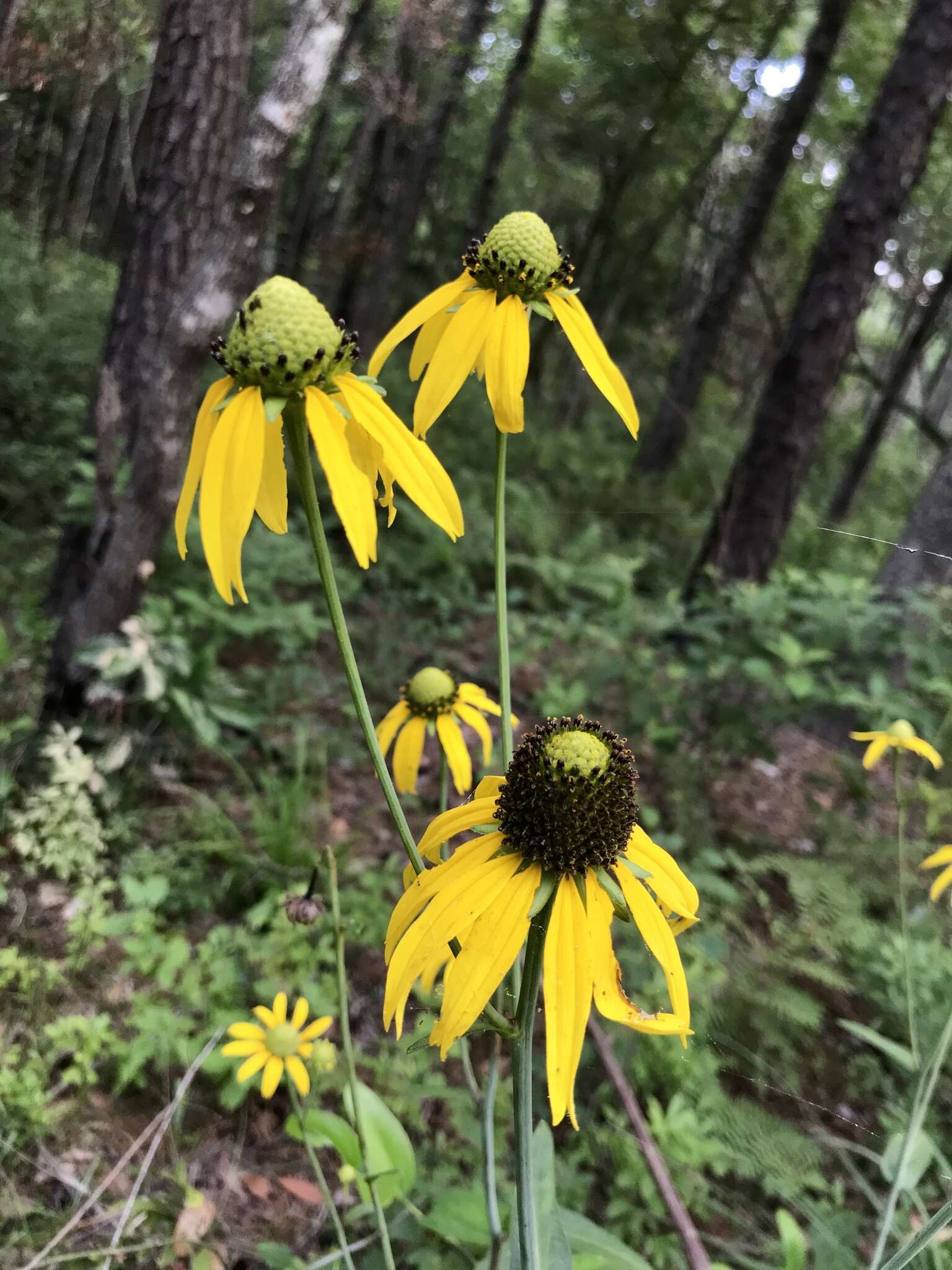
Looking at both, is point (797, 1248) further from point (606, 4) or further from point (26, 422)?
point (606, 4)

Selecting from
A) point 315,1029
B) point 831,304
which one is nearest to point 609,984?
point 315,1029

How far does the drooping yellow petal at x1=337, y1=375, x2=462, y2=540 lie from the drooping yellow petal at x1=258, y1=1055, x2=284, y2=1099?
1.18 m

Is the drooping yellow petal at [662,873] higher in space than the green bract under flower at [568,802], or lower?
lower

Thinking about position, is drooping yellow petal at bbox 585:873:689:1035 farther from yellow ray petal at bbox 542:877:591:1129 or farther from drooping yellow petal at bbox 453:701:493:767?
drooping yellow petal at bbox 453:701:493:767

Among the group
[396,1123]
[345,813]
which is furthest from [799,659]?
[396,1123]

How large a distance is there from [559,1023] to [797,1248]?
99 centimetres

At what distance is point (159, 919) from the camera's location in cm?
214

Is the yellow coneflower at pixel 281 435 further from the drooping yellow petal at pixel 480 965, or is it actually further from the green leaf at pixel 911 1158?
the green leaf at pixel 911 1158

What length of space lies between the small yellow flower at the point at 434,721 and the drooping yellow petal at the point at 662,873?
549 mm

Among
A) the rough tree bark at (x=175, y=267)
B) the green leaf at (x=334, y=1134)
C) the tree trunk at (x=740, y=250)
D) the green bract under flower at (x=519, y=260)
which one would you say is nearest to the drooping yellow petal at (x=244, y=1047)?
the green leaf at (x=334, y=1134)

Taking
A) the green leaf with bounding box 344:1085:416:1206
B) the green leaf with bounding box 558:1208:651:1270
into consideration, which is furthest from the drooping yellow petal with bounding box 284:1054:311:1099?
the green leaf with bounding box 558:1208:651:1270

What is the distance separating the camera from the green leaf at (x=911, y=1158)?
1.28 m

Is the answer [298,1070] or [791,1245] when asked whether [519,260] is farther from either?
[791,1245]

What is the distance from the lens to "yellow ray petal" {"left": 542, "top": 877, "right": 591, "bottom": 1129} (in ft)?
2.15
